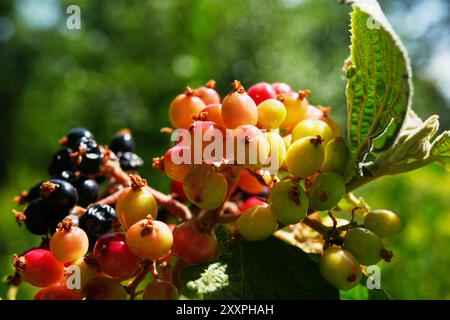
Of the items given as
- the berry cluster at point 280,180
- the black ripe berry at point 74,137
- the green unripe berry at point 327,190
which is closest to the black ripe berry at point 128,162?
→ the black ripe berry at point 74,137

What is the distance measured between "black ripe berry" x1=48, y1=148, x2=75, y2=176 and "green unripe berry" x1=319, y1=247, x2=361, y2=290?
0.30m

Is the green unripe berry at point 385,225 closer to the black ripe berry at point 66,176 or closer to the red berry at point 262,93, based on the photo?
the red berry at point 262,93

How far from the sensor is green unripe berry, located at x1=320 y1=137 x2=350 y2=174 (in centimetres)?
47

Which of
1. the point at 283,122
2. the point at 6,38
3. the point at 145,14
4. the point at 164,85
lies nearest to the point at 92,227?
the point at 283,122

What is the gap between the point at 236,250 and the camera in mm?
472

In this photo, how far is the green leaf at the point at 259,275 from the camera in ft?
1.38

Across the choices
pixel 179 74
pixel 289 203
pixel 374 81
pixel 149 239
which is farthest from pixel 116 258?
pixel 179 74

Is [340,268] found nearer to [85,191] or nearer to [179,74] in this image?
[85,191]

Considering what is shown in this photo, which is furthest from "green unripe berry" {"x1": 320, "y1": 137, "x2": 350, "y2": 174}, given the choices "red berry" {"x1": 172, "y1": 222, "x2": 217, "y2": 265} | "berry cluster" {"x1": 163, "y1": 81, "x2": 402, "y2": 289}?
"red berry" {"x1": 172, "y1": 222, "x2": 217, "y2": 265}

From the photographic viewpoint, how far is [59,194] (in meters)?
0.51

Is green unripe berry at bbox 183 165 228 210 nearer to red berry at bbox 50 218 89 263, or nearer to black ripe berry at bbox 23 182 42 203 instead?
red berry at bbox 50 218 89 263

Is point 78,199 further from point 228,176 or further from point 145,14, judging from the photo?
point 145,14

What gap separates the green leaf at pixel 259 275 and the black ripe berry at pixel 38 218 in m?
0.18
